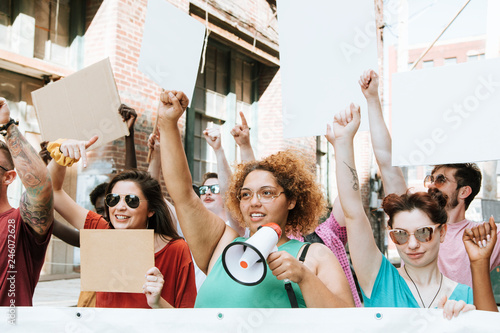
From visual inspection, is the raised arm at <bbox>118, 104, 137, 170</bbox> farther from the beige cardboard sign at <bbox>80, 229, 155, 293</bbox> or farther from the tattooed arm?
the beige cardboard sign at <bbox>80, 229, 155, 293</bbox>

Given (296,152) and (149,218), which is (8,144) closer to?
(149,218)

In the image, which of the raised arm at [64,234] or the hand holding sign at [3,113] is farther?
the raised arm at [64,234]

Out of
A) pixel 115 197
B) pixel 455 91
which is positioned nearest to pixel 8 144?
pixel 115 197

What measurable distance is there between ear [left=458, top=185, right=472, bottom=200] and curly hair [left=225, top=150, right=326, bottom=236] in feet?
2.70

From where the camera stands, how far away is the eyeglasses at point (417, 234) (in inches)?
80.9

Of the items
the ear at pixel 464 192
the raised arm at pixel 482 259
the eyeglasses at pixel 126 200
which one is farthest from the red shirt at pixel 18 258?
the ear at pixel 464 192

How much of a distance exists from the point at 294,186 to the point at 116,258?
2.49ft

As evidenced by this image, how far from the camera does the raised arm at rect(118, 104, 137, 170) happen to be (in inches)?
103

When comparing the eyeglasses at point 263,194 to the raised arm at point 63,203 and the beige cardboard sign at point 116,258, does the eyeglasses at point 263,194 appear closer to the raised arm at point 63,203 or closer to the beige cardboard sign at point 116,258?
the beige cardboard sign at point 116,258

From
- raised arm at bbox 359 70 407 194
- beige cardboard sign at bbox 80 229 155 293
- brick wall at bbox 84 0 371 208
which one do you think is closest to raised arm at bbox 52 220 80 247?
beige cardboard sign at bbox 80 229 155 293

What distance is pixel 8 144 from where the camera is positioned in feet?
7.41

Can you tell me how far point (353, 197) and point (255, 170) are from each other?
1.40 ft

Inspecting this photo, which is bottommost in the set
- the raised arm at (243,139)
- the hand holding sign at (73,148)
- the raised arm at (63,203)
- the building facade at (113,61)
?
the raised arm at (63,203)

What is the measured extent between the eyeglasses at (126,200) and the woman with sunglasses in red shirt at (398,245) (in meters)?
0.94
